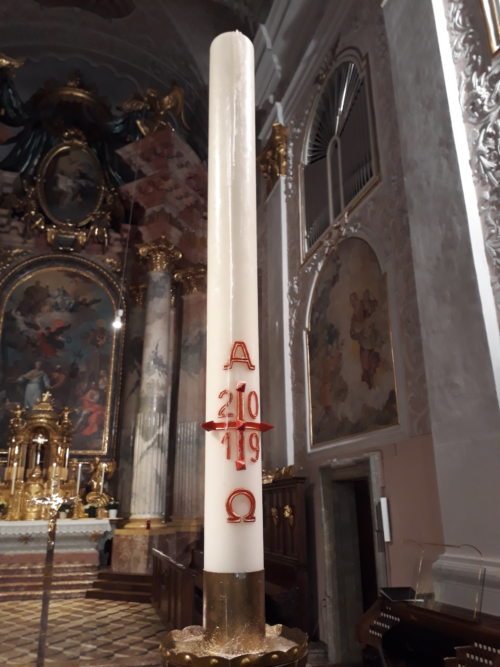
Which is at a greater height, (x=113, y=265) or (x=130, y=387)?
(x=113, y=265)

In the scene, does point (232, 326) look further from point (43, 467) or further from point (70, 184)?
point (70, 184)

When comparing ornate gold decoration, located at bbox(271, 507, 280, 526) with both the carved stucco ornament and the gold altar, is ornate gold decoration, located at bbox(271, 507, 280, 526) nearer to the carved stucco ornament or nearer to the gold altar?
the carved stucco ornament

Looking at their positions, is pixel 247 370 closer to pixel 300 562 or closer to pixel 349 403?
pixel 349 403

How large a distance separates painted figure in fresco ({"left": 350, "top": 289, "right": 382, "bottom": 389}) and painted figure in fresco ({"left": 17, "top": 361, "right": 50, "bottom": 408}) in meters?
7.29

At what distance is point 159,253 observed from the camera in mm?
10844

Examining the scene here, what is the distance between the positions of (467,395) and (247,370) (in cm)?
198

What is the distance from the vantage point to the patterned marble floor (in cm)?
471

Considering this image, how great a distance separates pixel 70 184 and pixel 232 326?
445 inches

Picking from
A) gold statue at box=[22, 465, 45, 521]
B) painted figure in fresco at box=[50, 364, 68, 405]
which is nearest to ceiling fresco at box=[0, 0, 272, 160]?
painted figure in fresco at box=[50, 364, 68, 405]

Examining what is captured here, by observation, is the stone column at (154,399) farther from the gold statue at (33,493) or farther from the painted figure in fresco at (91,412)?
the gold statue at (33,493)

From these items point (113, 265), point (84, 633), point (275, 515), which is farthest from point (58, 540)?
point (113, 265)


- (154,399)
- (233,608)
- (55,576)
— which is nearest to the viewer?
(233,608)

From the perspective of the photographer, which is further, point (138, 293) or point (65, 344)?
point (138, 293)

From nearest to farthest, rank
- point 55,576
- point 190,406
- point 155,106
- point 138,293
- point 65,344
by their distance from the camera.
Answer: point 55,576, point 190,406, point 155,106, point 65,344, point 138,293
